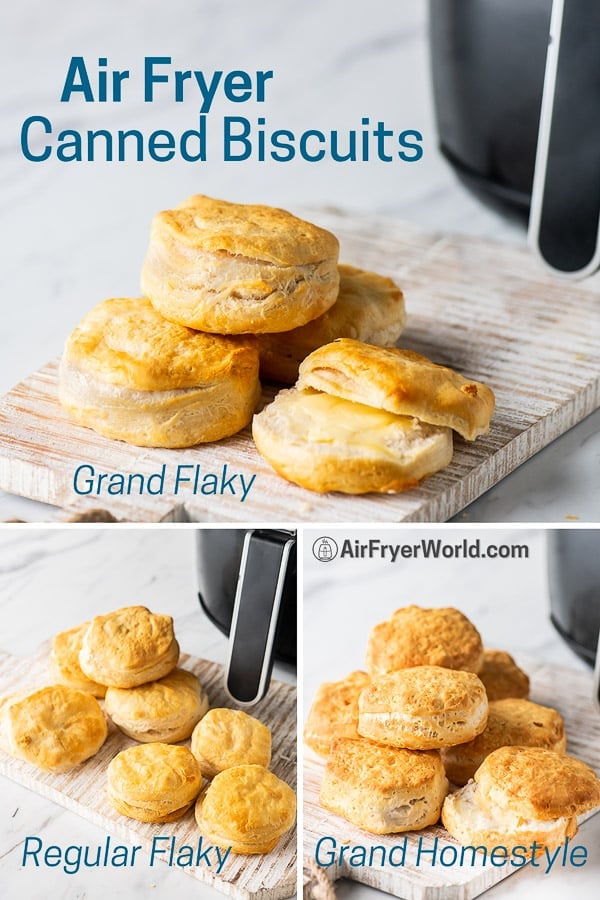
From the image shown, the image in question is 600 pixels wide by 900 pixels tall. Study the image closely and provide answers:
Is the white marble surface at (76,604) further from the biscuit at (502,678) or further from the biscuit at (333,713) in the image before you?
the biscuit at (502,678)

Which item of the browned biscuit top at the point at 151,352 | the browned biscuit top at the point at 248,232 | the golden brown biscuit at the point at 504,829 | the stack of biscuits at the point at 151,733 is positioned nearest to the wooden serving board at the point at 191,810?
the stack of biscuits at the point at 151,733

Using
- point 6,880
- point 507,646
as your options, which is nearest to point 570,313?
point 507,646

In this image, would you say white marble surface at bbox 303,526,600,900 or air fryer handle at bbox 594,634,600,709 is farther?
air fryer handle at bbox 594,634,600,709

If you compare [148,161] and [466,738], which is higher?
[148,161]

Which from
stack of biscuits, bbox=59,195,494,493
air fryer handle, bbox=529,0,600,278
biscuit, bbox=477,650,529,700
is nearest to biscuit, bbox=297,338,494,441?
stack of biscuits, bbox=59,195,494,493

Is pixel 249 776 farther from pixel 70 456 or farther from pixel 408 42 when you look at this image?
pixel 408 42

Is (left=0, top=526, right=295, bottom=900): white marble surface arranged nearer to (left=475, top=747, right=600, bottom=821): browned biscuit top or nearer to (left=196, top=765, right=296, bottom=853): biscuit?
(left=196, top=765, right=296, bottom=853): biscuit
